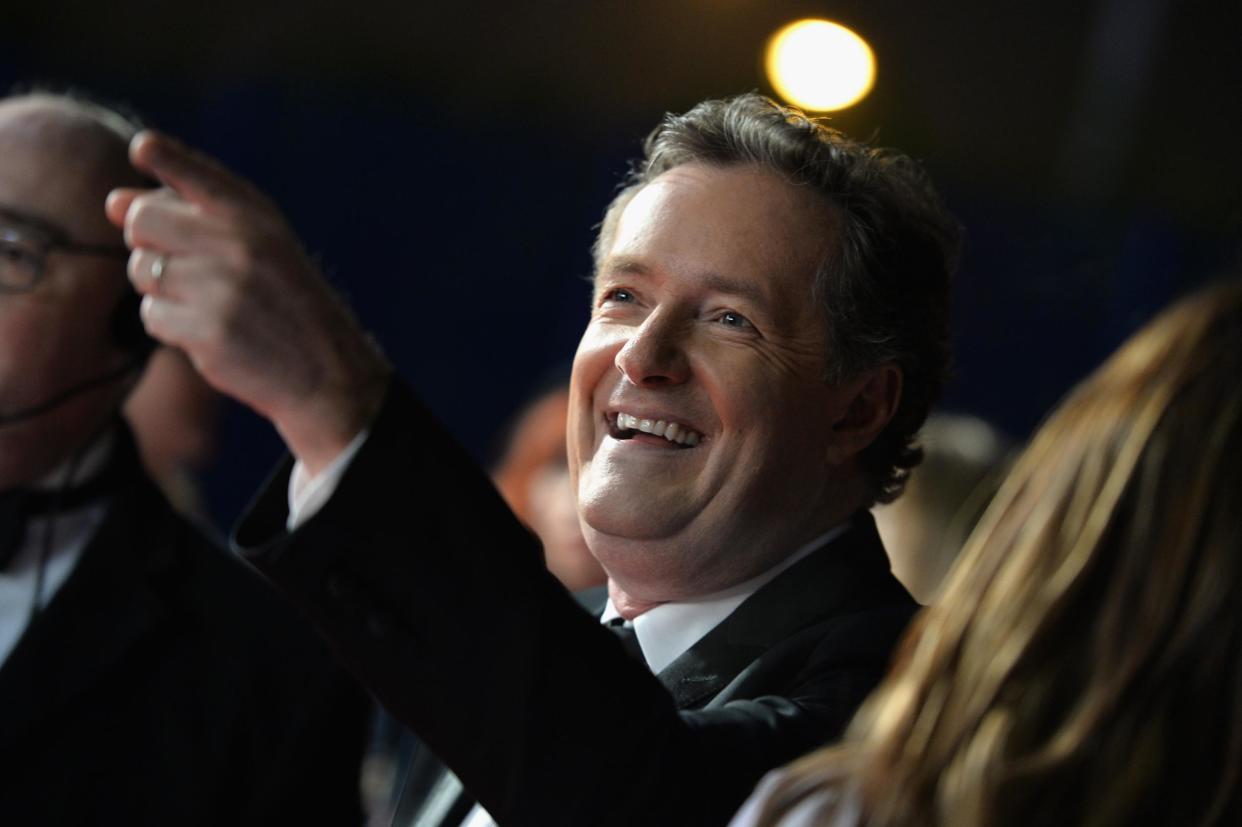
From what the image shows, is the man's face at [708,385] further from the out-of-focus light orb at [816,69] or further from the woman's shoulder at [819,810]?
the woman's shoulder at [819,810]

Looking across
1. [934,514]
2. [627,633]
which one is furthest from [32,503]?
[934,514]

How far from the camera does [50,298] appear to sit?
207 cm

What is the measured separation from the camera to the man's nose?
144cm

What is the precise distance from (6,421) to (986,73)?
7.60 feet

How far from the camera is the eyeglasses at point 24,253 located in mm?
2045

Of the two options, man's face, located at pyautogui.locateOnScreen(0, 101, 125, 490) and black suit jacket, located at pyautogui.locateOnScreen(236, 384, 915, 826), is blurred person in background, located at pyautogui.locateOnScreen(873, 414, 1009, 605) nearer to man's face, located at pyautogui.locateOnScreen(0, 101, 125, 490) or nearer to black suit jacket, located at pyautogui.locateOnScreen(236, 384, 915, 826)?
man's face, located at pyautogui.locateOnScreen(0, 101, 125, 490)

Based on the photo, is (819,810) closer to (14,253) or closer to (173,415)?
(14,253)

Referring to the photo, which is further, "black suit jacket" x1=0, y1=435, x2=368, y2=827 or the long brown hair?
"black suit jacket" x1=0, y1=435, x2=368, y2=827

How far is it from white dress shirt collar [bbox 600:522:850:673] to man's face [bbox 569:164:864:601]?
0.01m

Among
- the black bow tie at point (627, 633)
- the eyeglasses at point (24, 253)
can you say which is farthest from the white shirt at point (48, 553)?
the black bow tie at point (627, 633)

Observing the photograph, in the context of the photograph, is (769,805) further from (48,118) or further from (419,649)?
(48,118)

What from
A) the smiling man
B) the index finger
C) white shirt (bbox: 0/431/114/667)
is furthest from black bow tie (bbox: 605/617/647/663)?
white shirt (bbox: 0/431/114/667)

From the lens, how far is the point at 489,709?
1.05 m

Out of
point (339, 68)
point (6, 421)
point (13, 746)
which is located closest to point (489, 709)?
point (13, 746)
